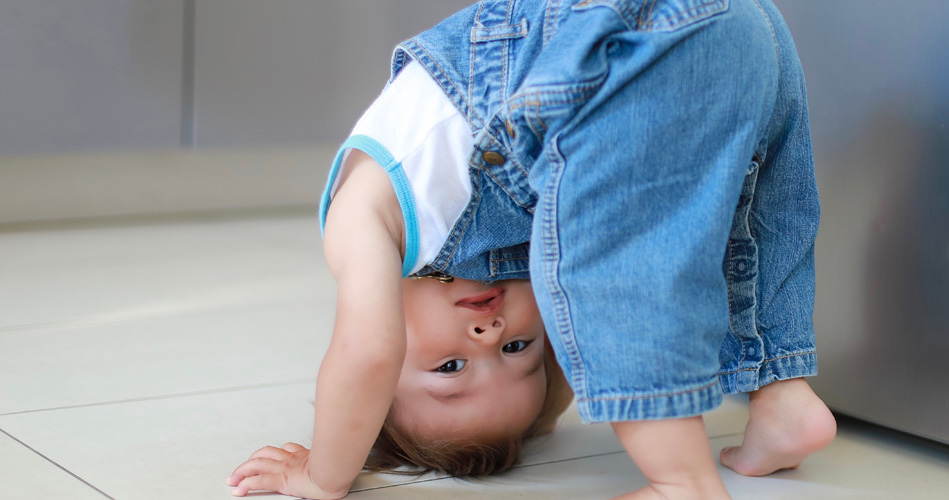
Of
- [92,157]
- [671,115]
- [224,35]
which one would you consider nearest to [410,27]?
[224,35]

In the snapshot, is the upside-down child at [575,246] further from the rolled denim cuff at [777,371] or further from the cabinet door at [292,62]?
the cabinet door at [292,62]

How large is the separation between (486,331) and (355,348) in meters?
0.17

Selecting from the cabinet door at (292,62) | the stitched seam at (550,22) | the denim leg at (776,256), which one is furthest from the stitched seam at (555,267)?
the cabinet door at (292,62)

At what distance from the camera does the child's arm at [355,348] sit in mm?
693

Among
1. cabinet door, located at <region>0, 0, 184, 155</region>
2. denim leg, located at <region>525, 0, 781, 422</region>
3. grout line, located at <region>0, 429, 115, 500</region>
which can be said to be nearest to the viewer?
denim leg, located at <region>525, 0, 781, 422</region>

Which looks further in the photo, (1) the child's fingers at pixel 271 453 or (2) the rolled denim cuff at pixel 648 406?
(1) the child's fingers at pixel 271 453

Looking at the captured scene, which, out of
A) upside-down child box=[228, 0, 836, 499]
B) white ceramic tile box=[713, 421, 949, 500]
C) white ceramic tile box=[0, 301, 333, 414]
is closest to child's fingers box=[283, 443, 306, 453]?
upside-down child box=[228, 0, 836, 499]

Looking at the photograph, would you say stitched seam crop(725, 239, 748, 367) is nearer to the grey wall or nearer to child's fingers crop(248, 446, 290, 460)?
child's fingers crop(248, 446, 290, 460)

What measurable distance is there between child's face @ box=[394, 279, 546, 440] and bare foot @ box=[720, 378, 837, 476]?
7.9 inches

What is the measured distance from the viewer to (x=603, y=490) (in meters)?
0.81

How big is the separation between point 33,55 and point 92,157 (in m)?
0.24

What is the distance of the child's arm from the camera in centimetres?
69

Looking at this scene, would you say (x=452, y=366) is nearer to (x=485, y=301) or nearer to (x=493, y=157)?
(x=485, y=301)

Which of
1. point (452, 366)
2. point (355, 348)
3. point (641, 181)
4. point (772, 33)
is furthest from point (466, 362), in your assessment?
point (772, 33)
